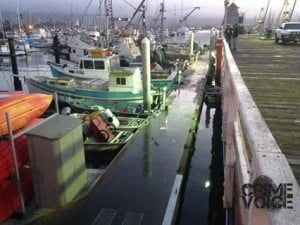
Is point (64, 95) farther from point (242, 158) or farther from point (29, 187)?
point (242, 158)

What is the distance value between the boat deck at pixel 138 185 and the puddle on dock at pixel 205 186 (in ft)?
4.27

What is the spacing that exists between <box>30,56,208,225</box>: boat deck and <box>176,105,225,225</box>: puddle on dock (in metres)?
1.30

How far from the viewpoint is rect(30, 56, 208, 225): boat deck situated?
6.96 m

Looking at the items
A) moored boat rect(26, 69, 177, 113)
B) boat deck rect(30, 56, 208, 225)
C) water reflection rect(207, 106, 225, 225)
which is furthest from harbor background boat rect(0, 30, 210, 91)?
boat deck rect(30, 56, 208, 225)

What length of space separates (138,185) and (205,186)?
3.99 meters

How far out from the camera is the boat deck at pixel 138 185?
6.96 metres

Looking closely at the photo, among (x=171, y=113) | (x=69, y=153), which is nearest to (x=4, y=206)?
(x=69, y=153)

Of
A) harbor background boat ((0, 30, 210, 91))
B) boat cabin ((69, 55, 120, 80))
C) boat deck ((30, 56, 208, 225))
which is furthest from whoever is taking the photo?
harbor background boat ((0, 30, 210, 91))

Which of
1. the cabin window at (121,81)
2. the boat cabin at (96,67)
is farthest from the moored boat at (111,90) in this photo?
the boat cabin at (96,67)

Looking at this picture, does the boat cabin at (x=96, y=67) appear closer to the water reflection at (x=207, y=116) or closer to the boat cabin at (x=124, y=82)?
the boat cabin at (x=124, y=82)

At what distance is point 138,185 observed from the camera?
331 inches

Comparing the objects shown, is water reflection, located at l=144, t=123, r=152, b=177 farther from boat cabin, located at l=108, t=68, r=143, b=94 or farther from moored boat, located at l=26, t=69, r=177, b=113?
boat cabin, located at l=108, t=68, r=143, b=94

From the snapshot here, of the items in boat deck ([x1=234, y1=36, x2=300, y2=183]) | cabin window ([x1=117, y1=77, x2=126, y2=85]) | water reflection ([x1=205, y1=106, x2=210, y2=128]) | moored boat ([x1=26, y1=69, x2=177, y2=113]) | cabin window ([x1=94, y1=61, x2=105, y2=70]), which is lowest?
water reflection ([x1=205, y1=106, x2=210, y2=128])

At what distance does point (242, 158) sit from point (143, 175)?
443 centimetres
